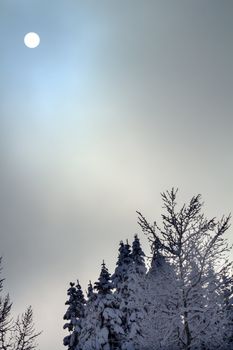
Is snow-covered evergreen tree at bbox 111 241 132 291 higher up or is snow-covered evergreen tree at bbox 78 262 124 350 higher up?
snow-covered evergreen tree at bbox 111 241 132 291

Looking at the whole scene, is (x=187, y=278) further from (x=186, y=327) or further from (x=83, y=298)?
(x=83, y=298)

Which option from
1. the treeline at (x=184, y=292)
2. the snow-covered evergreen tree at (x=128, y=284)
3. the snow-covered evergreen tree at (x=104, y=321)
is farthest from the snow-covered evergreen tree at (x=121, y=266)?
the treeline at (x=184, y=292)

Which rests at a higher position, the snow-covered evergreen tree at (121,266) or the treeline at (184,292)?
the snow-covered evergreen tree at (121,266)

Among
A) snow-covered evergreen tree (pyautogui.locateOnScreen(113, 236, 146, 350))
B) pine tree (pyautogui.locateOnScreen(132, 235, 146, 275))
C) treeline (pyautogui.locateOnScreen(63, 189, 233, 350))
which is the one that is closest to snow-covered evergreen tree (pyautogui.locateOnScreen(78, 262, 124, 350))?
snow-covered evergreen tree (pyautogui.locateOnScreen(113, 236, 146, 350))

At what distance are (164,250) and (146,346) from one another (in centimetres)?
416

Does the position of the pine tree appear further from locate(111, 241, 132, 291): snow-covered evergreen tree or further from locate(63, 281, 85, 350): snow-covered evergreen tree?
locate(63, 281, 85, 350): snow-covered evergreen tree

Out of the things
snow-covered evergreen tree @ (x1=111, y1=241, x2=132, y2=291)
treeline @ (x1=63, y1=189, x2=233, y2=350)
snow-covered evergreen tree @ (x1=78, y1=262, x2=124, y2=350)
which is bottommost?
treeline @ (x1=63, y1=189, x2=233, y2=350)

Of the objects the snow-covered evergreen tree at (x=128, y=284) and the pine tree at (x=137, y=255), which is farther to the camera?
the pine tree at (x=137, y=255)

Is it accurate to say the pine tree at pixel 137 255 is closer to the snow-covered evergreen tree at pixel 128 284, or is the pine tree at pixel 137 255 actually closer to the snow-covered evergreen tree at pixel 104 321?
the snow-covered evergreen tree at pixel 128 284

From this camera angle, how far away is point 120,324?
37.5m

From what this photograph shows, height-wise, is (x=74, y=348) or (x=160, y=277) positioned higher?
(x=74, y=348)

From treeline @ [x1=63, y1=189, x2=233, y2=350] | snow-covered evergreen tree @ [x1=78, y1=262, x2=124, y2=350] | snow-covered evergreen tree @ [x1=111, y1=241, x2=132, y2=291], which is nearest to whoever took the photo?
treeline @ [x1=63, y1=189, x2=233, y2=350]

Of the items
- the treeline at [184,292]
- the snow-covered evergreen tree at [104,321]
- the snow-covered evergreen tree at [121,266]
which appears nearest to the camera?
the treeline at [184,292]

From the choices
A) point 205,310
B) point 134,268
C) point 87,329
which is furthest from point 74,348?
point 205,310
